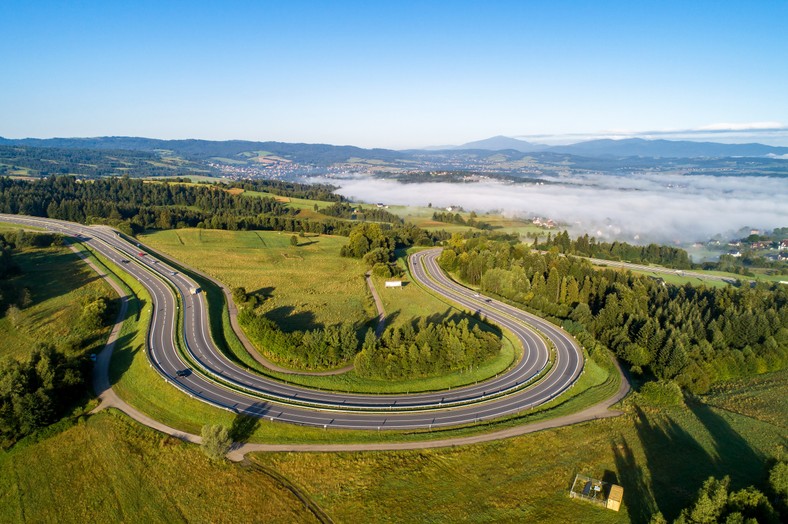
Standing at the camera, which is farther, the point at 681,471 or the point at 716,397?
the point at 716,397

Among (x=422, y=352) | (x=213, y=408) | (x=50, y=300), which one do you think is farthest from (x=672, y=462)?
(x=50, y=300)

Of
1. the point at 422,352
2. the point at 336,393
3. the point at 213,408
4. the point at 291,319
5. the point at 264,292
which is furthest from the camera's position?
the point at 264,292

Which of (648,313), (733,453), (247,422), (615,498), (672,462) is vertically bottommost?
(733,453)

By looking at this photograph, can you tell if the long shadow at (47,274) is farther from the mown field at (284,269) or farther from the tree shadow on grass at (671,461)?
the tree shadow on grass at (671,461)

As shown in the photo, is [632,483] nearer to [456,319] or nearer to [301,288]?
[456,319]

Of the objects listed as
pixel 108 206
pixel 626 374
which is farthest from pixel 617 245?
pixel 108 206

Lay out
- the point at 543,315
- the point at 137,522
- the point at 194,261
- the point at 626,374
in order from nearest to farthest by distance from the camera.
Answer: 1. the point at 137,522
2. the point at 626,374
3. the point at 543,315
4. the point at 194,261

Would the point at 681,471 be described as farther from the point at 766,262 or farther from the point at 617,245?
the point at 766,262
